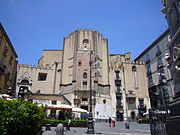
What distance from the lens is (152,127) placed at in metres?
7.07

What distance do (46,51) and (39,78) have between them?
10.1 meters

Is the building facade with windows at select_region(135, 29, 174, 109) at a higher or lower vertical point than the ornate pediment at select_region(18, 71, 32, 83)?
higher

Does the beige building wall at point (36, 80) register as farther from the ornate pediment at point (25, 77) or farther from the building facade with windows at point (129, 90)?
the building facade with windows at point (129, 90)

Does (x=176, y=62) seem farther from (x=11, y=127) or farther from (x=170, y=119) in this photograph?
(x=11, y=127)

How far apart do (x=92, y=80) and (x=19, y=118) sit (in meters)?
28.9

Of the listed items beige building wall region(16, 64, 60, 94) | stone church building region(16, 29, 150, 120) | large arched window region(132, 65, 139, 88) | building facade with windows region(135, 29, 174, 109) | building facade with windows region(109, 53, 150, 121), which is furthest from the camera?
large arched window region(132, 65, 139, 88)

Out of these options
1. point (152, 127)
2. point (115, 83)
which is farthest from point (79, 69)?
point (152, 127)

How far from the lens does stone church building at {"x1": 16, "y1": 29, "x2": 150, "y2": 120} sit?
33.5m

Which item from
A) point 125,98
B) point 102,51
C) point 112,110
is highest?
point 102,51

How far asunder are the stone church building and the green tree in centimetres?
2676

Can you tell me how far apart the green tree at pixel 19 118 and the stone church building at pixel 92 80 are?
26.8 meters

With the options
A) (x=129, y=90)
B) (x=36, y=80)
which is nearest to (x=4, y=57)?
(x=36, y=80)

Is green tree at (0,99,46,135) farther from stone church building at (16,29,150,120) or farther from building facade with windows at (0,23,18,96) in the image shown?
stone church building at (16,29,150,120)

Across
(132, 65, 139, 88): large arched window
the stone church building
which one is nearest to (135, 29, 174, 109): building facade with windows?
the stone church building
